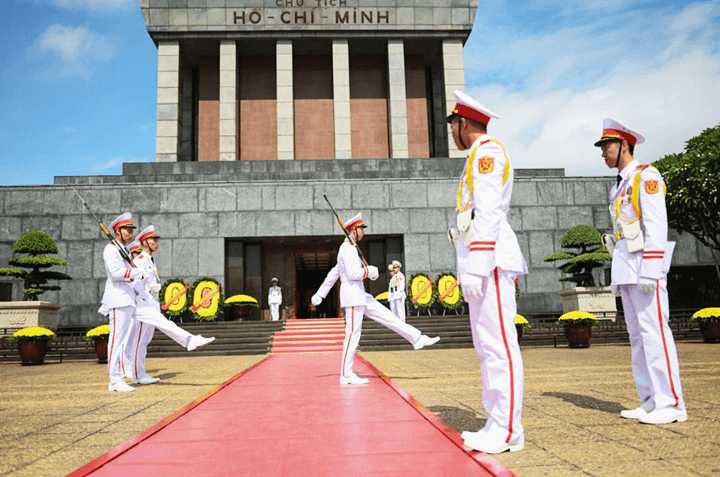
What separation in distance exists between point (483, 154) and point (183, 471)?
2944 mm

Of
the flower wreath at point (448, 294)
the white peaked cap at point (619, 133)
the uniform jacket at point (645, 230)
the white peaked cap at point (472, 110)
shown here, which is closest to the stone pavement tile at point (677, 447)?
the uniform jacket at point (645, 230)

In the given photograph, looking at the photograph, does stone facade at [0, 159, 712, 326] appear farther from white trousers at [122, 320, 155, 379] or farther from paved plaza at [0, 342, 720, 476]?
white trousers at [122, 320, 155, 379]

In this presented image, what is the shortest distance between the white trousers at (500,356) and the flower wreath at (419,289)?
16.4 metres

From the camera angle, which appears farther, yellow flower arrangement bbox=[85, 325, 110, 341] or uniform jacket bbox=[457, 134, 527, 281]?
yellow flower arrangement bbox=[85, 325, 110, 341]

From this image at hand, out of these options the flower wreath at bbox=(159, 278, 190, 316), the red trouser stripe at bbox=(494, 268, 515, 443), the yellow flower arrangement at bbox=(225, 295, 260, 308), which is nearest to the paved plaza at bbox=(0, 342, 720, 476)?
the red trouser stripe at bbox=(494, 268, 515, 443)

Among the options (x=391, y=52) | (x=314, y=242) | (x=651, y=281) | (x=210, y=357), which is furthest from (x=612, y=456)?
(x=391, y=52)

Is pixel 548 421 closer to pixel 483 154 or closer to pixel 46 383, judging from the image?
pixel 483 154

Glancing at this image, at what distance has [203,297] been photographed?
64.9ft

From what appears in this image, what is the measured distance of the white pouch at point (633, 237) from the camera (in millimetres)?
4934

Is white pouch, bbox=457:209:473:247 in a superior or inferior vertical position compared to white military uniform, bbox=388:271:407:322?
superior

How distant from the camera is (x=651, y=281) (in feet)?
15.8

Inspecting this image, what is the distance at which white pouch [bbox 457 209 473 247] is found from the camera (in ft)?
13.6

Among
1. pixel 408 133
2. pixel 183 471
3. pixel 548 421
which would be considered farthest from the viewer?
pixel 408 133

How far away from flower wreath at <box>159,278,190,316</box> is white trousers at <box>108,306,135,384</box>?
11.8m
